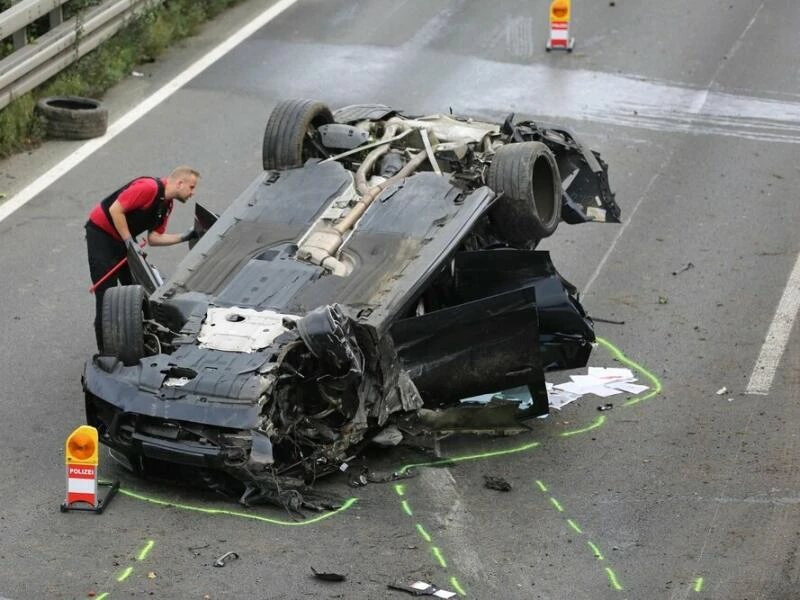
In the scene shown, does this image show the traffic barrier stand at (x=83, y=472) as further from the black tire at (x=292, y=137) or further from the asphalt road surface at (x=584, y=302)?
the black tire at (x=292, y=137)

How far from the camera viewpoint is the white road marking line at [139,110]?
1506cm

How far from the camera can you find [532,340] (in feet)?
34.6

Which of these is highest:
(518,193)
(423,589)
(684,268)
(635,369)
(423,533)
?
(518,193)

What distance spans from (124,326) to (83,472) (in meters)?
0.93

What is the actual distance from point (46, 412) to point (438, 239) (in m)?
2.89

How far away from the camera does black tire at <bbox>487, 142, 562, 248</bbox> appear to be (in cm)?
1152

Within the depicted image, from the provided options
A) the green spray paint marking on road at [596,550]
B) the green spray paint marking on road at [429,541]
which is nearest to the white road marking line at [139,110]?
the green spray paint marking on road at [429,541]

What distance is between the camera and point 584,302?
13.4 m

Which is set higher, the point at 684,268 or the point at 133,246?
the point at 133,246

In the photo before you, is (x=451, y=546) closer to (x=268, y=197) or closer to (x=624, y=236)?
(x=268, y=197)

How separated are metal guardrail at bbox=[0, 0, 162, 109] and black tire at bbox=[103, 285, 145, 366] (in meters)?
6.39

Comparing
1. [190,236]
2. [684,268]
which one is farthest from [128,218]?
[684,268]

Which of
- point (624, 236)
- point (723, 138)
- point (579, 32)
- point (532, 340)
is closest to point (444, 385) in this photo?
point (532, 340)

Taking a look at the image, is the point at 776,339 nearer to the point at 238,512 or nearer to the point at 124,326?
the point at 238,512
